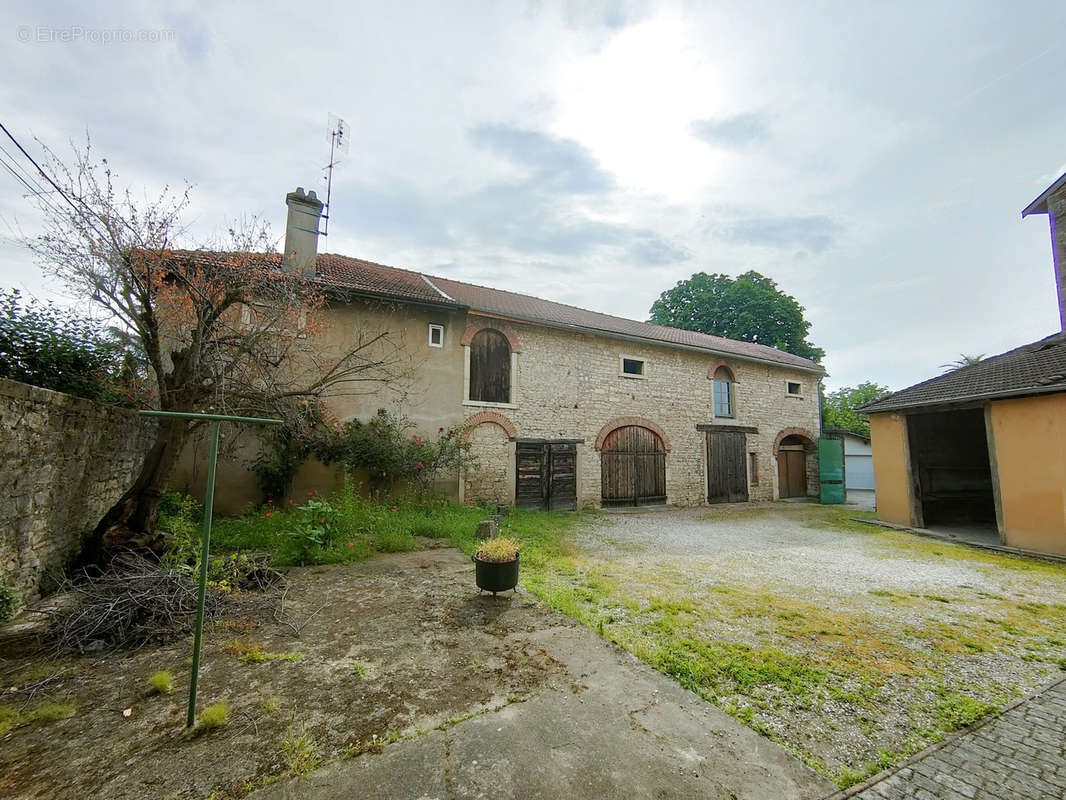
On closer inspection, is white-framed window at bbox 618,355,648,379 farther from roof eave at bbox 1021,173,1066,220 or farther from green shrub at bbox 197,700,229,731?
roof eave at bbox 1021,173,1066,220

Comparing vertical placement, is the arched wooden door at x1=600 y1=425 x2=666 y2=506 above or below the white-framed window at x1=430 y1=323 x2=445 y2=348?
below

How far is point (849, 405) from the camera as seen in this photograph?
25891 millimetres

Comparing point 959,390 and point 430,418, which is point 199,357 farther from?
point 959,390

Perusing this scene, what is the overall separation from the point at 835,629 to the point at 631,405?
8.47 m

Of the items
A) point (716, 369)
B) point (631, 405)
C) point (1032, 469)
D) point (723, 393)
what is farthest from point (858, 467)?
point (631, 405)

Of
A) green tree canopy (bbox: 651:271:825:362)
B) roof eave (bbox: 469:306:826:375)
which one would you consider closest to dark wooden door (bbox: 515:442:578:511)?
roof eave (bbox: 469:306:826:375)

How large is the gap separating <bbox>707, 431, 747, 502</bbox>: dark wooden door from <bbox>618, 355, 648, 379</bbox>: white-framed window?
10.2 feet

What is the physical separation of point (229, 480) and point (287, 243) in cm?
490

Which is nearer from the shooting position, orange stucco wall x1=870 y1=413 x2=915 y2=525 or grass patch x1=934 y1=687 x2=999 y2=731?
grass patch x1=934 y1=687 x2=999 y2=731

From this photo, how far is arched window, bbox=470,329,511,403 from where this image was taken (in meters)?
9.94

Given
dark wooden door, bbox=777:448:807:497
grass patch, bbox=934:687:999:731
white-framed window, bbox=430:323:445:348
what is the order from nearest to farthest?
grass patch, bbox=934:687:999:731
white-framed window, bbox=430:323:445:348
dark wooden door, bbox=777:448:807:497

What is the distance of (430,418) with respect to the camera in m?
9.20

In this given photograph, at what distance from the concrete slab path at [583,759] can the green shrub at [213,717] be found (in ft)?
2.15

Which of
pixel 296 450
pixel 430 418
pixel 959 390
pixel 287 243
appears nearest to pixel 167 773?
pixel 296 450
